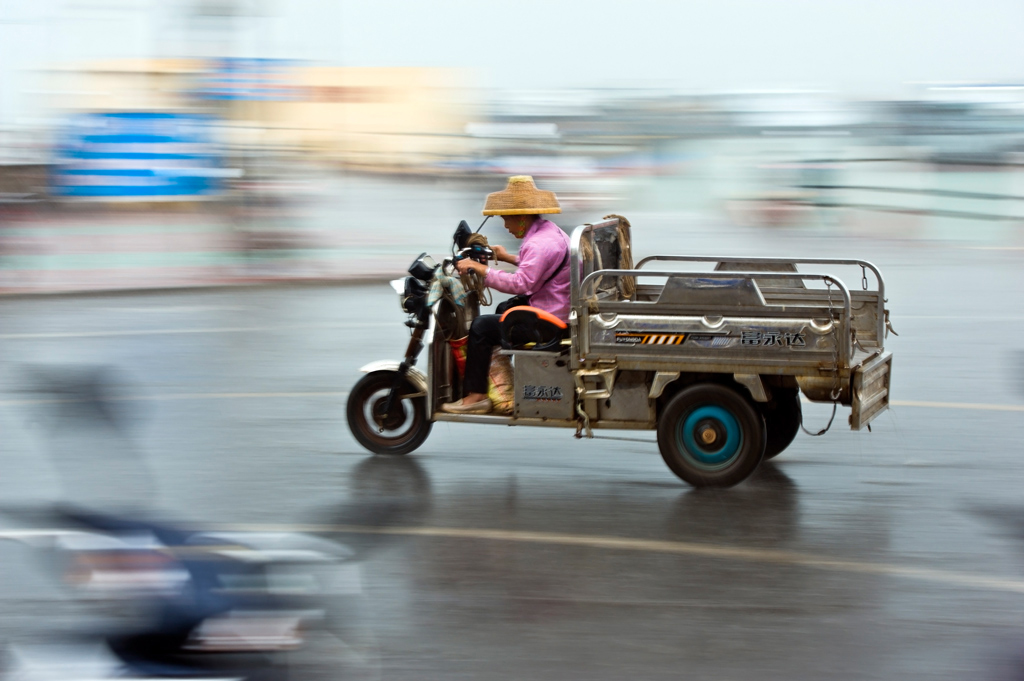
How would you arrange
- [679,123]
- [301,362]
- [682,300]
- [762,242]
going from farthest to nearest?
[679,123], [762,242], [301,362], [682,300]

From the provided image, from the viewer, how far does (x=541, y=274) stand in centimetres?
687

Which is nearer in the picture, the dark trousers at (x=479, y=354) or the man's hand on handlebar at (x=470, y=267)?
the man's hand on handlebar at (x=470, y=267)

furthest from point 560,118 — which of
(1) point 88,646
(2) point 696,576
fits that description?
(1) point 88,646

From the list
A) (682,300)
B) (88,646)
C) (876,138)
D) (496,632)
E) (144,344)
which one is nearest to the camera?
(88,646)

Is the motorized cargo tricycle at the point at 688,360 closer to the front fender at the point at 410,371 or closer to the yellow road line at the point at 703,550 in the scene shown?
the front fender at the point at 410,371

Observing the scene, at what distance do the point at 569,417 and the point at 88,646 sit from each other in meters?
4.47

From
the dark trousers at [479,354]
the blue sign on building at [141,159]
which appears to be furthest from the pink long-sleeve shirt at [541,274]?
the blue sign on building at [141,159]

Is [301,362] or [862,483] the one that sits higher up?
[301,362]

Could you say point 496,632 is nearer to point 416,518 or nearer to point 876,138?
point 416,518

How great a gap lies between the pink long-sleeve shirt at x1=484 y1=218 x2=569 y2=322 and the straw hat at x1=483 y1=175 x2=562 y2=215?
0.12 m

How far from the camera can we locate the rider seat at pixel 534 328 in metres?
6.79

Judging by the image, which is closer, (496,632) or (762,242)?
(496,632)

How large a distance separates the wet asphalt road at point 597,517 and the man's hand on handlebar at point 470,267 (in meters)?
1.19

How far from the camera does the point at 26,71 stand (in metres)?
21.4
